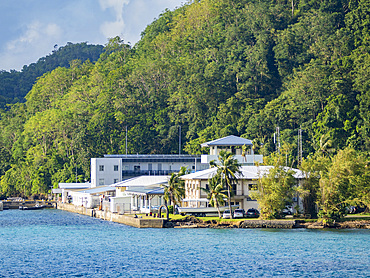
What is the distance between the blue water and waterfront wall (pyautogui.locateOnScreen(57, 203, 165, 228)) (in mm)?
Answer: 1282

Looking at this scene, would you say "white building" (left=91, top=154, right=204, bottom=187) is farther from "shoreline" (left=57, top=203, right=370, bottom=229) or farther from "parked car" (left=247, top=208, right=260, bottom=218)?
"parked car" (left=247, top=208, right=260, bottom=218)

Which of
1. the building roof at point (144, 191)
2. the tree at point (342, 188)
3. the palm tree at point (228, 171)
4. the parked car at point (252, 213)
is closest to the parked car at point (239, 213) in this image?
the palm tree at point (228, 171)

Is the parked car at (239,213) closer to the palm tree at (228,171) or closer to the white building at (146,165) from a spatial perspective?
the palm tree at (228,171)

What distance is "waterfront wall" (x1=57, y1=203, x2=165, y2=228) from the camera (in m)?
65.9

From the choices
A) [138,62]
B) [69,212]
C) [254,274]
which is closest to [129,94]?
[138,62]

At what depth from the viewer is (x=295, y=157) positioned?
110 meters

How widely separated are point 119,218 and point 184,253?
84.6 feet

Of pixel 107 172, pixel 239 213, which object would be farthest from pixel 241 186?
pixel 107 172

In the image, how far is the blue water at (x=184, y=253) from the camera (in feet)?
143

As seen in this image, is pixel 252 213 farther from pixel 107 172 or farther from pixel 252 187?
pixel 107 172

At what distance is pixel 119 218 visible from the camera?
75.3m

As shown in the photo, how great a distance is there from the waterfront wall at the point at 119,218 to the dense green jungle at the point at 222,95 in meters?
31.0

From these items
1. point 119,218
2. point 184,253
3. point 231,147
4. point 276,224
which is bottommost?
point 184,253

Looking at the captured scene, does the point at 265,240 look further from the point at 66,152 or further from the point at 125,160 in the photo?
the point at 66,152
